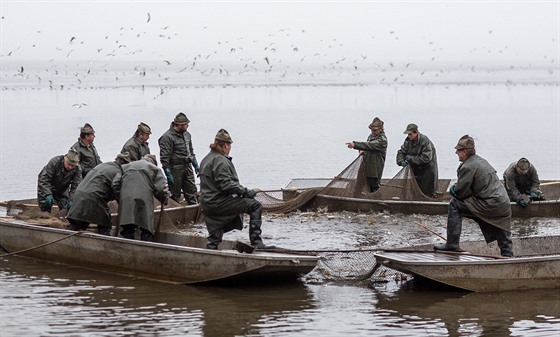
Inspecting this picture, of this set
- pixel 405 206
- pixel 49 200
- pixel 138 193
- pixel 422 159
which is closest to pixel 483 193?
pixel 138 193

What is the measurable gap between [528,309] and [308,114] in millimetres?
39551

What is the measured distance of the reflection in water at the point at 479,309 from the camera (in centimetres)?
1066

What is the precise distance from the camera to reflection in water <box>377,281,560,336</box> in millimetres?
10656

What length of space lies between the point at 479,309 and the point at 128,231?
167 inches

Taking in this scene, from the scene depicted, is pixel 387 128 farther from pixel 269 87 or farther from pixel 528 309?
pixel 269 87

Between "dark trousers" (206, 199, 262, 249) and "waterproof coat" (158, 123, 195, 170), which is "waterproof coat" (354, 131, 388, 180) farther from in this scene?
"dark trousers" (206, 199, 262, 249)

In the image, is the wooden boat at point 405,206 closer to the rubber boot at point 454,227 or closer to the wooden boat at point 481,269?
the rubber boot at point 454,227

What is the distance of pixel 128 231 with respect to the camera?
1270 cm

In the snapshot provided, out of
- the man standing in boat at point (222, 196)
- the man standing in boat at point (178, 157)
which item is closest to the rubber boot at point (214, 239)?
the man standing in boat at point (222, 196)

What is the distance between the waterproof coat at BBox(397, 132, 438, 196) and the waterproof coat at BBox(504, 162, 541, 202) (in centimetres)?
131

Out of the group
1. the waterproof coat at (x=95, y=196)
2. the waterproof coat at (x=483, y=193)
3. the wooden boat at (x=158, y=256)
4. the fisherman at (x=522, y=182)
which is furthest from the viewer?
the fisherman at (x=522, y=182)

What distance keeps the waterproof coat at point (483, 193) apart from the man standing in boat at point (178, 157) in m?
5.34

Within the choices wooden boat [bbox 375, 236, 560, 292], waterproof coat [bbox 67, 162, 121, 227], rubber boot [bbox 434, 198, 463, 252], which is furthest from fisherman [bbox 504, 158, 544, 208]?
waterproof coat [bbox 67, 162, 121, 227]

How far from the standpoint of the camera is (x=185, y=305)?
37.2ft
